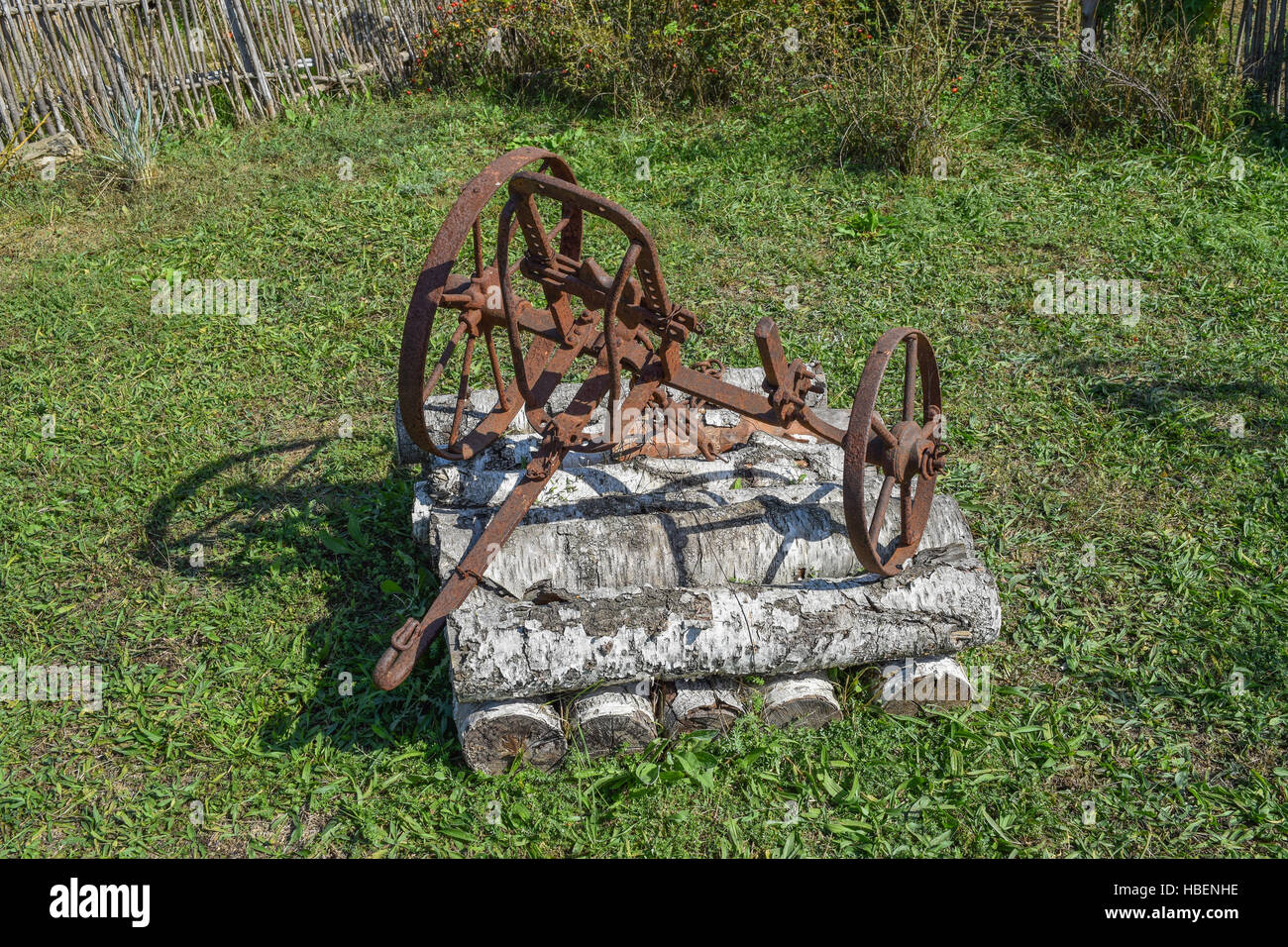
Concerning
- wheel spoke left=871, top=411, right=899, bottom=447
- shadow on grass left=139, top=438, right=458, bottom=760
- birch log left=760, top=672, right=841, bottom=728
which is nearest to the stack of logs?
birch log left=760, top=672, right=841, bottom=728

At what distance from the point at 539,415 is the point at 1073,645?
2.35m

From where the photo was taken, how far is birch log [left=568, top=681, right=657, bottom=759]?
12.3 feet

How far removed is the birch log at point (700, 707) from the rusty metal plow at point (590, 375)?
28.7 inches

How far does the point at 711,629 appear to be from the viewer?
3727 mm

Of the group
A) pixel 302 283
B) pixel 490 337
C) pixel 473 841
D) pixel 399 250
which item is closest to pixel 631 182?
pixel 399 250

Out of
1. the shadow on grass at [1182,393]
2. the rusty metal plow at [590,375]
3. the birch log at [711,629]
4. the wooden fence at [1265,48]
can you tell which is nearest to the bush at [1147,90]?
the wooden fence at [1265,48]

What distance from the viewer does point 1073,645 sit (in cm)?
424

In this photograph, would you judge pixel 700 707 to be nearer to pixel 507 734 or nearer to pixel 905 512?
pixel 507 734

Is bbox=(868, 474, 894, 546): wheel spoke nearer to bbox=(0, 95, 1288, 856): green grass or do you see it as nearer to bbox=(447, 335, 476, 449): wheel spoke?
bbox=(0, 95, 1288, 856): green grass

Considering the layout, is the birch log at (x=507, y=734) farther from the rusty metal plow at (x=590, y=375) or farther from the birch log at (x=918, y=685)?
the birch log at (x=918, y=685)

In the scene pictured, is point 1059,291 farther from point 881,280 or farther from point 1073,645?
point 1073,645

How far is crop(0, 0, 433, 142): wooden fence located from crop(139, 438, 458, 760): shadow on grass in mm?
3913

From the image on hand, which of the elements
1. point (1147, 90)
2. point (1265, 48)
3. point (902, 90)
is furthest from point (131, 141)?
point (1265, 48)

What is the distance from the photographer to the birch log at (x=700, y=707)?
3.83 metres
